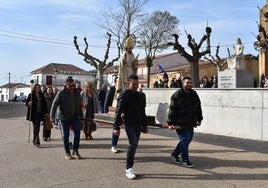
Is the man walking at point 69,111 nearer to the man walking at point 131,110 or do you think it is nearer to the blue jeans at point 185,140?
the man walking at point 131,110

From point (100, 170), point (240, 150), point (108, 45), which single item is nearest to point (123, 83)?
point (240, 150)

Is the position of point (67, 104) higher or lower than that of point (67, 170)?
higher

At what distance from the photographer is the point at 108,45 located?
144ft

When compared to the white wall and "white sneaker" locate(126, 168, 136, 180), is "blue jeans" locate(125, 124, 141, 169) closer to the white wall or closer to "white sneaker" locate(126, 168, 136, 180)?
"white sneaker" locate(126, 168, 136, 180)

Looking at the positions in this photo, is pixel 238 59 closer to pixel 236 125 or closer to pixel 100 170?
pixel 236 125

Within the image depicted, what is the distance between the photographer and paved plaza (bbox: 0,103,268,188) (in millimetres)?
6668

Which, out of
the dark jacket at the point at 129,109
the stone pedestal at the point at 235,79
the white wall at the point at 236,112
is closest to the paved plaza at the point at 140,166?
the white wall at the point at 236,112

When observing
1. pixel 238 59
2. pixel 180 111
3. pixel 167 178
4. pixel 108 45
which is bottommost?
pixel 167 178

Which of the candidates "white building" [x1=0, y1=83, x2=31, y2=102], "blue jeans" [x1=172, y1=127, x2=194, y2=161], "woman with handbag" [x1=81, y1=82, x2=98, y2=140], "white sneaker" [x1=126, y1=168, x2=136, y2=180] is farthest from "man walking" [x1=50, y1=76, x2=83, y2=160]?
"white building" [x1=0, y1=83, x2=31, y2=102]

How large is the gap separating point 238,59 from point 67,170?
10369 mm

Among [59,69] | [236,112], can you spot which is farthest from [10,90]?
[236,112]

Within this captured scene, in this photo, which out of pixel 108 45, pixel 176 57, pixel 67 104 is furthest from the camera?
pixel 176 57

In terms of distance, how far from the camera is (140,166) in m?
7.98

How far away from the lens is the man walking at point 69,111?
8.77 metres
